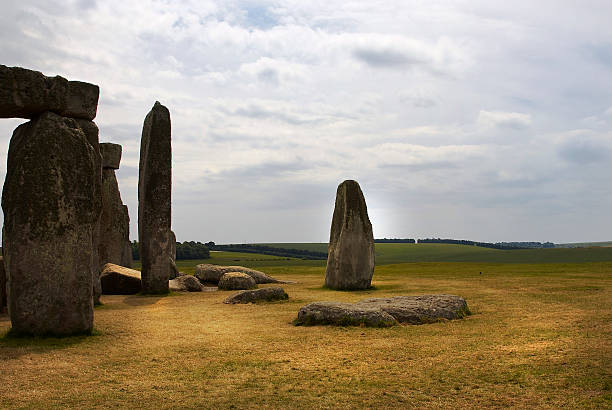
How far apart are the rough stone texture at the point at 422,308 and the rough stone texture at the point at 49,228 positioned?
253 inches

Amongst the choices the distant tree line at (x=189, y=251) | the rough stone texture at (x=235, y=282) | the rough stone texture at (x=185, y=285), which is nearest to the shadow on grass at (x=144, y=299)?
the rough stone texture at (x=185, y=285)

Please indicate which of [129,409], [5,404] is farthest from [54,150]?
[129,409]

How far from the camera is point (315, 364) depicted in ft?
28.1

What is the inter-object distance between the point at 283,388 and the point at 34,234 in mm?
5905

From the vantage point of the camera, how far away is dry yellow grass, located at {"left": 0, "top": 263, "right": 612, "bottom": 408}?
6809mm

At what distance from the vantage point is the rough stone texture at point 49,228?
10164 mm

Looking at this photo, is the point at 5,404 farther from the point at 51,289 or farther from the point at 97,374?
the point at 51,289

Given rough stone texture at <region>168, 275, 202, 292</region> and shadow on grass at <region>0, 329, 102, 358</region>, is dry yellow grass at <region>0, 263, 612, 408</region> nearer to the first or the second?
shadow on grass at <region>0, 329, 102, 358</region>

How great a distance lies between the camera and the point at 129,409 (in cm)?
652

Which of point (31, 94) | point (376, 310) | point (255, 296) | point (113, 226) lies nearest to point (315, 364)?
point (376, 310)

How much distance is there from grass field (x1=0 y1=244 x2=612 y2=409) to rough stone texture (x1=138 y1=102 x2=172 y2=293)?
6952 mm

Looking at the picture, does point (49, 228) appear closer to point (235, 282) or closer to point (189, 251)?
point (235, 282)

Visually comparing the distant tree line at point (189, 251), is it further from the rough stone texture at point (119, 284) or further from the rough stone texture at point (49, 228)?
the rough stone texture at point (49, 228)

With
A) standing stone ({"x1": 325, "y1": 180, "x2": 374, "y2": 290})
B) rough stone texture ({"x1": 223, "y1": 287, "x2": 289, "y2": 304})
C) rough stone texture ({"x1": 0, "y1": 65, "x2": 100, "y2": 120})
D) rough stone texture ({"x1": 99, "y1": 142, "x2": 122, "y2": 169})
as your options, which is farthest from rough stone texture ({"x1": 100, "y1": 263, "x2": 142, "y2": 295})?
rough stone texture ({"x1": 0, "y1": 65, "x2": 100, "y2": 120})
